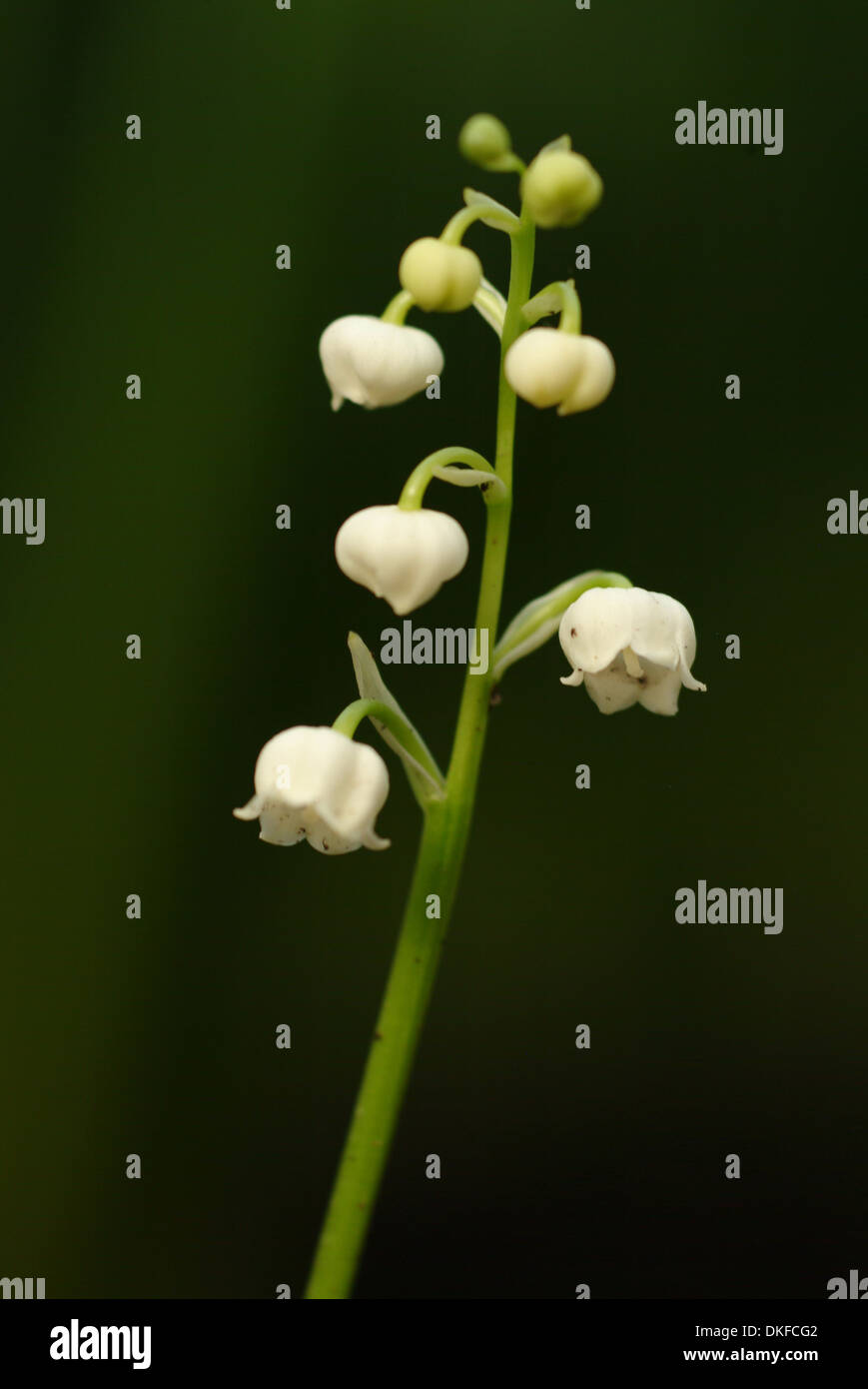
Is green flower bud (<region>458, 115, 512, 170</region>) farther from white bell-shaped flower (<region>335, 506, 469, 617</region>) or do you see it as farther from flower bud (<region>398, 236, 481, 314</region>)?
white bell-shaped flower (<region>335, 506, 469, 617</region>)

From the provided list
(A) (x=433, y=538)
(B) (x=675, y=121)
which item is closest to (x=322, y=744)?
(A) (x=433, y=538)

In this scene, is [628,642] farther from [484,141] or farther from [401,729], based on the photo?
[484,141]

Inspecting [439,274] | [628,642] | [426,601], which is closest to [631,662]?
[628,642]

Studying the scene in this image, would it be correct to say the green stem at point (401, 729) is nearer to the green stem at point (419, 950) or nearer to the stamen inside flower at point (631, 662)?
the green stem at point (419, 950)

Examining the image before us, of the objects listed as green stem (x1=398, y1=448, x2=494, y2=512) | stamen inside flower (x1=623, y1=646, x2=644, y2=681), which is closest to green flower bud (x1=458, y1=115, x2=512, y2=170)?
green stem (x1=398, y1=448, x2=494, y2=512)

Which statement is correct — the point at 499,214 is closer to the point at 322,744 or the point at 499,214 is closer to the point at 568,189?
the point at 568,189

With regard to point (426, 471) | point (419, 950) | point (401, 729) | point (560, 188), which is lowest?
point (419, 950)
